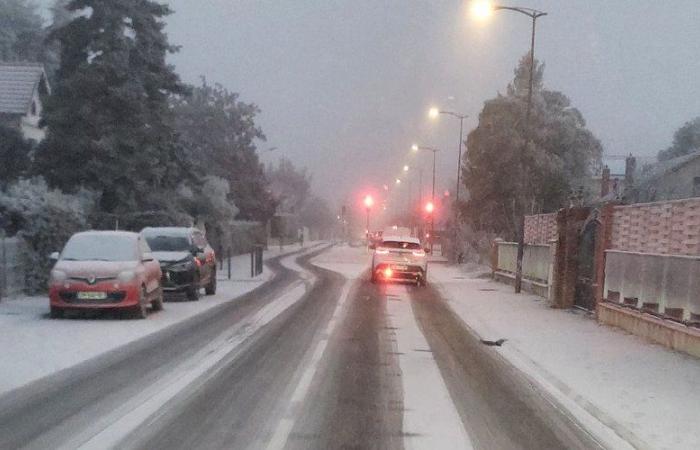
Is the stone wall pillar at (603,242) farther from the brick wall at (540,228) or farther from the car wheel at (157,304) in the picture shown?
the car wheel at (157,304)

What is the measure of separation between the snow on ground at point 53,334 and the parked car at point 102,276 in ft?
1.15

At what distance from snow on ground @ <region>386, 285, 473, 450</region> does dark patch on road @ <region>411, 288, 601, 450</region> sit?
11 centimetres

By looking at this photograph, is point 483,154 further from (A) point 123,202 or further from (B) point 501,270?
(A) point 123,202

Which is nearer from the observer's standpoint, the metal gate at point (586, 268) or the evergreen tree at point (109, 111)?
the metal gate at point (586, 268)

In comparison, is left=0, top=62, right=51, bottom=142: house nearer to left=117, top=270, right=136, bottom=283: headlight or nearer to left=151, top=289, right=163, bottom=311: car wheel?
left=151, top=289, right=163, bottom=311: car wheel

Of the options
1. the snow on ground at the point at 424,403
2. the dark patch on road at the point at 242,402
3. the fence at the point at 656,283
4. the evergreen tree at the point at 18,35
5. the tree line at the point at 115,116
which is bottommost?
the dark patch on road at the point at 242,402

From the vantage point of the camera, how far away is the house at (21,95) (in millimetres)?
39469

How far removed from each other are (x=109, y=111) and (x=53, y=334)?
18.5m

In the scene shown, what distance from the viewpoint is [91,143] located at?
1142 inches

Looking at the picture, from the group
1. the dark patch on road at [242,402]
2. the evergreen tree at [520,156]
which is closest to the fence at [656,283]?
the dark patch on road at [242,402]

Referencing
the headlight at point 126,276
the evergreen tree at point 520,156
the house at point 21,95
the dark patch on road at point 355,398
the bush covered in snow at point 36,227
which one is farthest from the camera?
the evergreen tree at point 520,156

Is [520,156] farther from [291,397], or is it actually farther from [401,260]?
[291,397]

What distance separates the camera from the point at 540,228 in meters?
25.9

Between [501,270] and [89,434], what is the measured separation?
26.2m
